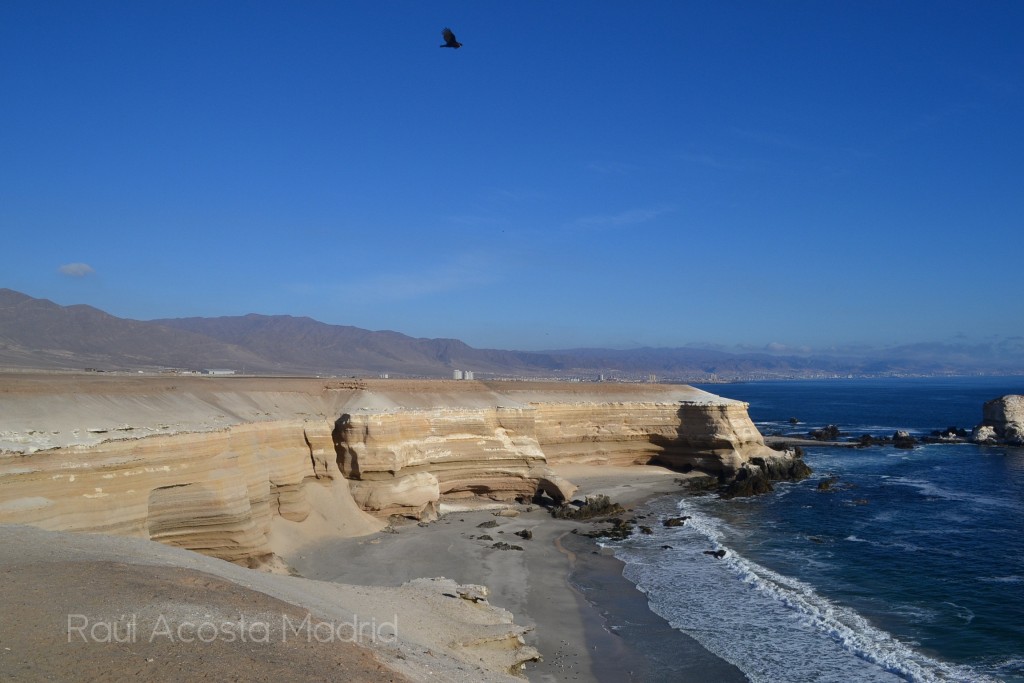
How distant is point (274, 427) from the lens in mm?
22422

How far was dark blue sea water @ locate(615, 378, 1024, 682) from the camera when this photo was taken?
15.6 metres

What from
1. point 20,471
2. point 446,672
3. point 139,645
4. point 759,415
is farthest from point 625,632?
point 759,415

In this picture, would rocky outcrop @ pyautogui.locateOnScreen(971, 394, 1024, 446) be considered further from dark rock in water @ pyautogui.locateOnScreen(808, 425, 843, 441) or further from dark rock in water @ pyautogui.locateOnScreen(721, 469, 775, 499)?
dark rock in water @ pyautogui.locateOnScreen(721, 469, 775, 499)

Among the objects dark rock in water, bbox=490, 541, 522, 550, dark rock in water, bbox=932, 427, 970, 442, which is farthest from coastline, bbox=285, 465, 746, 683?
dark rock in water, bbox=932, 427, 970, 442

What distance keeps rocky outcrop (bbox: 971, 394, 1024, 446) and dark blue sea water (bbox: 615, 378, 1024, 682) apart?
1903 centimetres

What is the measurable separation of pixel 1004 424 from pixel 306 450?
59229 millimetres

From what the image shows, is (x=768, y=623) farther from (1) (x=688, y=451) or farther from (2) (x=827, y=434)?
(2) (x=827, y=434)

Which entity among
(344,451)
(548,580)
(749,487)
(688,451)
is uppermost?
(344,451)

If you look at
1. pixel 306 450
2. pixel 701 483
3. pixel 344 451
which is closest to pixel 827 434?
pixel 701 483

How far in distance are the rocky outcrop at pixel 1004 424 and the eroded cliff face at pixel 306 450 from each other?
1047 inches

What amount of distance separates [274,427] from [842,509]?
2608cm

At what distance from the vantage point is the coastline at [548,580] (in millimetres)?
15312

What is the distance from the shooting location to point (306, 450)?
23797 mm

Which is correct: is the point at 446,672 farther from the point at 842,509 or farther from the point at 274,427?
the point at 842,509
